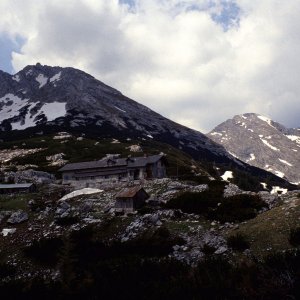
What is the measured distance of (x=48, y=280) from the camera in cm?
3259

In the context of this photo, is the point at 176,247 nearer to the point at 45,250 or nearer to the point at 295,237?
the point at 295,237

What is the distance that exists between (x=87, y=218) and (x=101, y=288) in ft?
61.8

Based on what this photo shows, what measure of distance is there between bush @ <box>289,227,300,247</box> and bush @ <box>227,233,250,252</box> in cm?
339

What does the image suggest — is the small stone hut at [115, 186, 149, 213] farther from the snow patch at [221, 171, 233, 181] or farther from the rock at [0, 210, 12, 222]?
the snow patch at [221, 171, 233, 181]

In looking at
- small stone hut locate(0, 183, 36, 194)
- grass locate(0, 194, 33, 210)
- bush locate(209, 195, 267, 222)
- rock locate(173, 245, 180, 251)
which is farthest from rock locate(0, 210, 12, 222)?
bush locate(209, 195, 267, 222)

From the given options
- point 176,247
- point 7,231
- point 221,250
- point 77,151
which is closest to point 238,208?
point 176,247

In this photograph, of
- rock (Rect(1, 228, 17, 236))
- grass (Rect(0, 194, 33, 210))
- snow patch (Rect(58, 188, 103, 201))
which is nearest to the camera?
rock (Rect(1, 228, 17, 236))

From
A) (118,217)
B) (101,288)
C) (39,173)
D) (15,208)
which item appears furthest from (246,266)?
(39,173)

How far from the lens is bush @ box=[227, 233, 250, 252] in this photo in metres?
32.0

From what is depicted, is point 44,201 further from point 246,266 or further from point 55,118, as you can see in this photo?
point 55,118

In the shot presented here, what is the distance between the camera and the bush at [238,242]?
32.0 meters

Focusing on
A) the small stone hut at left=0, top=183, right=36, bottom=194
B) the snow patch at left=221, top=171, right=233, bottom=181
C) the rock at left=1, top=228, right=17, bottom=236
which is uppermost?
the snow patch at left=221, top=171, right=233, bottom=181

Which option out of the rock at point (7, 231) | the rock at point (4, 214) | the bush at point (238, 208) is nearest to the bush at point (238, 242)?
the bush at point (238, 208)

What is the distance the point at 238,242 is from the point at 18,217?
26.3 m
